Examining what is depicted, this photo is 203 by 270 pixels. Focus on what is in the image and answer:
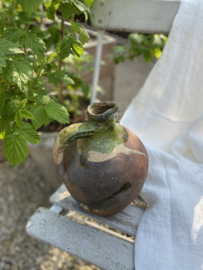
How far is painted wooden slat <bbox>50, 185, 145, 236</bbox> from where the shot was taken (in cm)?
88

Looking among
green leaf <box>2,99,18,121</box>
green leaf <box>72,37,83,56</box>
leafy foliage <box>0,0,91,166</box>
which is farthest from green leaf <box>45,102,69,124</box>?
green leaf <box>72,37,83,56</box>

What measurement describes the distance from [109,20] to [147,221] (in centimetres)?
95

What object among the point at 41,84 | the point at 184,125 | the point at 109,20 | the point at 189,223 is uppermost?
the point at 109,20

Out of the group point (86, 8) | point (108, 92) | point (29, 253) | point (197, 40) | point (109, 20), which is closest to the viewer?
point (86, 8)

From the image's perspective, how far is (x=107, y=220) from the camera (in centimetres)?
90

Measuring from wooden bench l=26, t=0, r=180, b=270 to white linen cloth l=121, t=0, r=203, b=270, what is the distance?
0.17ft

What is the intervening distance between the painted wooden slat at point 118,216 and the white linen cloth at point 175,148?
4 centimetres

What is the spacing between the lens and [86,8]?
2.54 ft

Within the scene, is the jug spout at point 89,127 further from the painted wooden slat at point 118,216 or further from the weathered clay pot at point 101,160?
the painted wooden slat at point 118,216

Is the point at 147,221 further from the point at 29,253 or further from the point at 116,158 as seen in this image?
the point at 29,253

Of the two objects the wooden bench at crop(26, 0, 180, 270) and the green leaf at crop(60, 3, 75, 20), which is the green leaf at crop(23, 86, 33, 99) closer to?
the green leaf at crop(60, 3, 75, 20)

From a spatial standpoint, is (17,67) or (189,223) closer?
(17,67)

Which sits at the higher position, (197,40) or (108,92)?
(197,40)

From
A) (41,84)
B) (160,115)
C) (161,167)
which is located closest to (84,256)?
(161,167)
